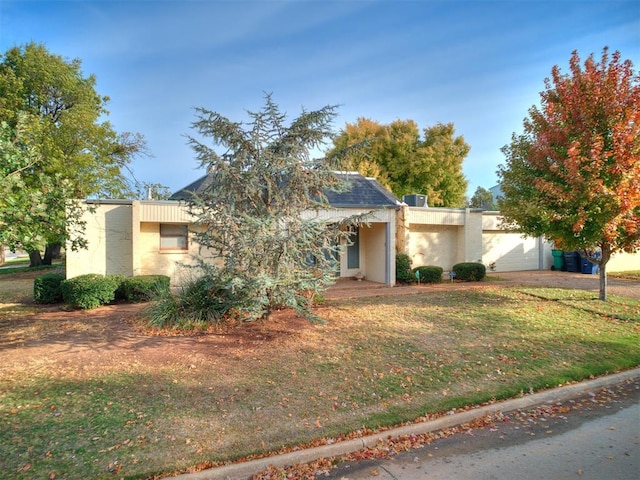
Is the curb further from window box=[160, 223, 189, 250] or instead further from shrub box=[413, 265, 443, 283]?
window box=[160, 223, 189, 250]

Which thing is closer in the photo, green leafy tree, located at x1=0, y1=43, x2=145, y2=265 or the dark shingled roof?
the dark shingled roof

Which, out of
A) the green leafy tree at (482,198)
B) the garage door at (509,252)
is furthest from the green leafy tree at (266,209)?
the green leafy tree at (482,198)

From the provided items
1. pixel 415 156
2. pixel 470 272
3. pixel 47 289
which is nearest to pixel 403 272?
pixel 470 272

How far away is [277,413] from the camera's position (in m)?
4.26

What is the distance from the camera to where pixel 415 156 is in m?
27.6

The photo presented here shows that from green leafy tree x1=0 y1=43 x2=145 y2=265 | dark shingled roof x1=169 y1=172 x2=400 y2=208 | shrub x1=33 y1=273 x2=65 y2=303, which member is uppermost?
green leafy tree x1=0 y1=43 x2=145 y2=265

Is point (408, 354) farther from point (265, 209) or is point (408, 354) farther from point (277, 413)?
point (265, 209)

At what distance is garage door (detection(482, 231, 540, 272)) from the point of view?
18.2 m

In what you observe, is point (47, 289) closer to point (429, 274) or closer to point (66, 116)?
point (66, 116)

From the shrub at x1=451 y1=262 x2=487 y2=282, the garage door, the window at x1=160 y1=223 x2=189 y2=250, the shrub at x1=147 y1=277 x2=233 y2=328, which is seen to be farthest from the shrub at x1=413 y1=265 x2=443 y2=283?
the window at x1=160 y1=223 x2=189 y2=250

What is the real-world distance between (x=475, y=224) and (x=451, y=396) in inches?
519

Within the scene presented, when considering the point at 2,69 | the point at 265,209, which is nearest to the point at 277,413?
the point at 265,209

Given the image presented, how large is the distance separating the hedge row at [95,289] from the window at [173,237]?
2.16 m

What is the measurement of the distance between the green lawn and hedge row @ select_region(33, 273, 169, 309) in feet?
4.61
